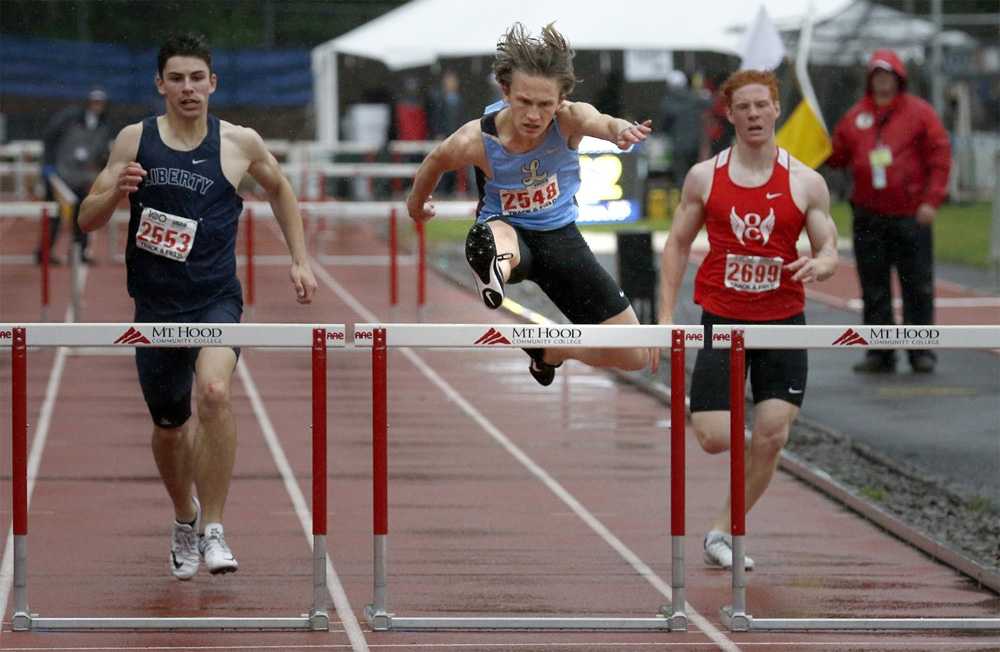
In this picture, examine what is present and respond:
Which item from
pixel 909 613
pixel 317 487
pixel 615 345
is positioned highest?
pixel 615 345

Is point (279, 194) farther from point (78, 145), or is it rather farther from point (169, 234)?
point (78, 145)

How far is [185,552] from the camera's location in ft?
24.9

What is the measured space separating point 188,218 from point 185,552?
1.26 m

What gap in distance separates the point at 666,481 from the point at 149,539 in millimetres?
2779

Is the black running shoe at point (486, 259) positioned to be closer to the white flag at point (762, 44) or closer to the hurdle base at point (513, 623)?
the hurdle base at point (513, 623)

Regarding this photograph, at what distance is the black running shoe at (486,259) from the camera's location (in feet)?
23.3

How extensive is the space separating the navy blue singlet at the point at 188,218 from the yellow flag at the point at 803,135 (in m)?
3.97

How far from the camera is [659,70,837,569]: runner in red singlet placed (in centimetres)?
754

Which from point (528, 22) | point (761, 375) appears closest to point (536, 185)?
point (761, 375)

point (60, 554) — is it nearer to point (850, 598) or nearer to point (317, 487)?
point (317, 487)

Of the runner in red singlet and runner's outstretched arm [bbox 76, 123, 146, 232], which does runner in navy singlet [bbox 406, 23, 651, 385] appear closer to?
the runner in red singlet

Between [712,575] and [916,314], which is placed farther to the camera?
[916,314]

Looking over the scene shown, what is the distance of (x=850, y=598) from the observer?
7.53 meters

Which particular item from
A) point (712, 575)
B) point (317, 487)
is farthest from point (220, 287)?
point (712, 575)
